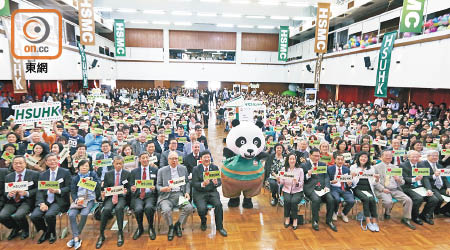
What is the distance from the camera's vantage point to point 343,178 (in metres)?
4.97

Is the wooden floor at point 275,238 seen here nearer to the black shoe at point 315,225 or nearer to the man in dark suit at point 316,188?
the black shoe at point 315,225

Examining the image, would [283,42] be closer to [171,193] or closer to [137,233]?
[171,193]

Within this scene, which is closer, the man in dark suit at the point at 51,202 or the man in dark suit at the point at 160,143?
the man in dark suit at the point at 51,202

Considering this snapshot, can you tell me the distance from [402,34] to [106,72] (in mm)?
22926

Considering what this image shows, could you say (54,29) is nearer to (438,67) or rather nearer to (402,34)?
(438,67)

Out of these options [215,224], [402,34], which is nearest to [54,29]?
[215,224]

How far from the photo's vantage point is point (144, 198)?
4785 millimetres

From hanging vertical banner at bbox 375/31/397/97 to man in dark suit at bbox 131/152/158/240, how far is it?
12551 millimetres

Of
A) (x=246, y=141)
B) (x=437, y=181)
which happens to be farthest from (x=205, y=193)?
(x=437, y=181)

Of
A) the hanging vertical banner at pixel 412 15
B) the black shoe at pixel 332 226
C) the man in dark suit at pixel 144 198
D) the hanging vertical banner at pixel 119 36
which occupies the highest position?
the hanging vertical banner at pixel 119 36

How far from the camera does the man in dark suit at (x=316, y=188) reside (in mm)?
4906

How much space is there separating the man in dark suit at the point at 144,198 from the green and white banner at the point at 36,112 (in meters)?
3.73

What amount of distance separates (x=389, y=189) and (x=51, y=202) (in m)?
Result: 6.24

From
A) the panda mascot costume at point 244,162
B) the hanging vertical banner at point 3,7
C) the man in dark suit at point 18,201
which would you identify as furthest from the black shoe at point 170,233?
the hanging vertical banner at point 3,7
